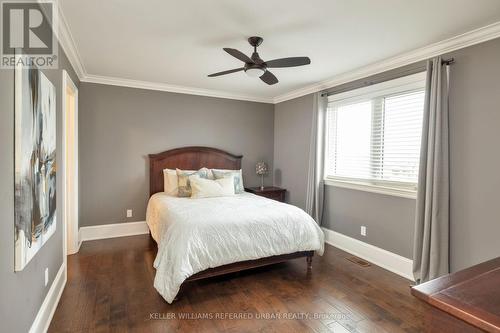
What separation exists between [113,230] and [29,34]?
10.3 feet

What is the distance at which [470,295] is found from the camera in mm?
855

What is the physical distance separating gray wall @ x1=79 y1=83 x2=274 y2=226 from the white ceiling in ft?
2.49

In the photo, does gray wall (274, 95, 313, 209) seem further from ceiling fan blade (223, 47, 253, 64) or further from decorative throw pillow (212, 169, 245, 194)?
ceiling fan blade (223, 47, 253, 64)

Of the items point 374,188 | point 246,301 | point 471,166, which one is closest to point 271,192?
point 374,188

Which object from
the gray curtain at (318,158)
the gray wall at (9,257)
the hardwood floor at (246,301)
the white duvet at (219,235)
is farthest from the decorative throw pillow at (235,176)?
the gray wall at (9,257)

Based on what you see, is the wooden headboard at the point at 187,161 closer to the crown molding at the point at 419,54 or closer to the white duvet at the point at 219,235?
the white duvet at the point at 219,235

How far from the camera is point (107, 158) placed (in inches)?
163

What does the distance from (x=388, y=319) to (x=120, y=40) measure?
354 centimetres

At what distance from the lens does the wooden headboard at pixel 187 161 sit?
4387 mm

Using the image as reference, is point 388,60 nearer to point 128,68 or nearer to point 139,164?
point 128,68

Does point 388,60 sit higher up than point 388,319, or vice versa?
point 388,60

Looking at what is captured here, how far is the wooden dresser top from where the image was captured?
29.4 inches

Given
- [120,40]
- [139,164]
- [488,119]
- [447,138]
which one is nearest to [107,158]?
[139,164]

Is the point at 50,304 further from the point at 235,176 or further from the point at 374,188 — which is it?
the point at 374,188
